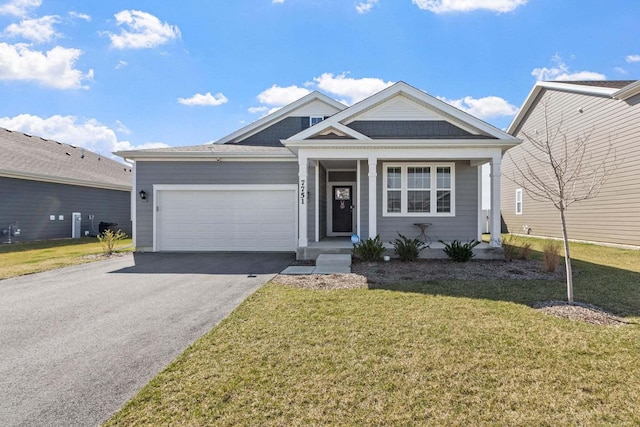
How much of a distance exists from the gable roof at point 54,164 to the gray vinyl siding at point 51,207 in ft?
1.23

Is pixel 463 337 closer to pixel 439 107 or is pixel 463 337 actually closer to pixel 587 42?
pixel 439 107

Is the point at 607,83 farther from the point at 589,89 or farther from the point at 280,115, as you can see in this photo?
the point at 280,115

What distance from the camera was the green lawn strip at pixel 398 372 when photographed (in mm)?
2330

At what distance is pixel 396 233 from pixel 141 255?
26.8ft

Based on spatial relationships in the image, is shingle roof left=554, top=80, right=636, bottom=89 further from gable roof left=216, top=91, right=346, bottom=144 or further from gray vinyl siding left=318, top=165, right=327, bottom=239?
gray vinyl siding left=318, top=165, right=327, bottom=239

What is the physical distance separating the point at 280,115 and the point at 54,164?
1162 centimetres

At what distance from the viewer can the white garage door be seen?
11.3 metres

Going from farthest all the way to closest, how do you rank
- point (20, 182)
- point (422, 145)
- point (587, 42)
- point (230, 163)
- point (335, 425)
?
1. point (20, 182)
2. point (587, 42)
3. point (230, 163)
4. point (422, 145)
5. point (335, 425)

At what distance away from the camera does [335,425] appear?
2.21 meters

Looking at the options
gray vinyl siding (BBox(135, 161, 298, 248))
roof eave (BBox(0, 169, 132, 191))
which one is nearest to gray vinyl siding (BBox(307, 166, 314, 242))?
gray vinyl siding (BBox(135, 161, 298, 248))

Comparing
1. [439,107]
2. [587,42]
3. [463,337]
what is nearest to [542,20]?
[587,42]

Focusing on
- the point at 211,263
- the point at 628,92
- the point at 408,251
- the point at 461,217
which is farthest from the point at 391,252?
the point at 628,92

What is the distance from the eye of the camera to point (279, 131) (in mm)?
13898

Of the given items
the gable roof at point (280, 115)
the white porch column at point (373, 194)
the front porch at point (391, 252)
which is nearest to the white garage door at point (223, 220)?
the front porch at point (391, 252)
